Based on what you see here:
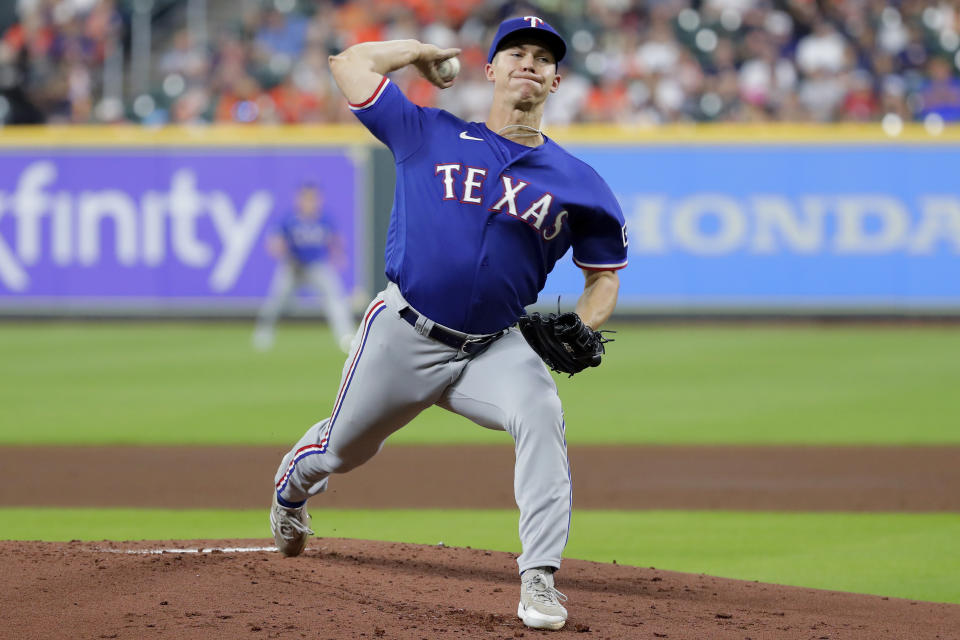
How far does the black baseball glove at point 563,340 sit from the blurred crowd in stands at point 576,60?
1388cm

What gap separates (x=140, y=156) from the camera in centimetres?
1900

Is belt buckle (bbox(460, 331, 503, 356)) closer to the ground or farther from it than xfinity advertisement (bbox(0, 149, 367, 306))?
farther from it

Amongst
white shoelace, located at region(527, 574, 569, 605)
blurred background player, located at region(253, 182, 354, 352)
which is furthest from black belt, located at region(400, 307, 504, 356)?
blurred background player, located at region(253, 182, 354, 352)

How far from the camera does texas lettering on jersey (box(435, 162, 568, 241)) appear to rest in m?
4.78

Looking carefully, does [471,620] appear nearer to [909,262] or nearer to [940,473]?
[940,473]

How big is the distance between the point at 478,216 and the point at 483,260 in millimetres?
161

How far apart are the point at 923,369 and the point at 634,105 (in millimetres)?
6790

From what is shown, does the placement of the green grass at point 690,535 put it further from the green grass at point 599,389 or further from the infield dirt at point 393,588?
the green grass at point 599,389

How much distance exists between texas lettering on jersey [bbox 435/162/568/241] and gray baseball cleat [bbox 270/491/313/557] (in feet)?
4.91

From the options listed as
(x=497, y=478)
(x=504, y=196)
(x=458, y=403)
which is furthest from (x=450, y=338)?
(x=497, y=478)

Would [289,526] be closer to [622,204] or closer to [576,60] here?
[622,204]

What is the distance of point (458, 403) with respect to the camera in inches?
194

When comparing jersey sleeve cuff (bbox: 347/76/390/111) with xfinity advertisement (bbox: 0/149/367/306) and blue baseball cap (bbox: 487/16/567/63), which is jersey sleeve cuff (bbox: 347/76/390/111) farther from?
xfinity advertisement (bbox: 0/149/367/306)

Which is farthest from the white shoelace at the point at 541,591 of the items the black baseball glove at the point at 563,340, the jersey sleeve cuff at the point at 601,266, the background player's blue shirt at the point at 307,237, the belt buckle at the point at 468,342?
the background player's blue shirt at the point at 307,237
